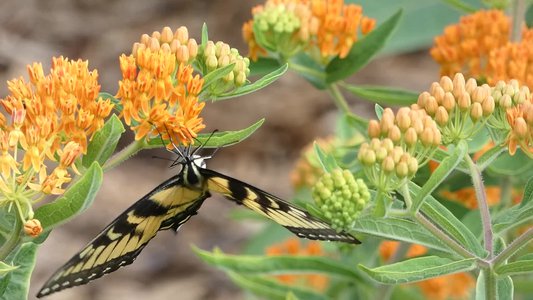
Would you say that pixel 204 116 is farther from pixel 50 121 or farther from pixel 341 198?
pixel 341 198

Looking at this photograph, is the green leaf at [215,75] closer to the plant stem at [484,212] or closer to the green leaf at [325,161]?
the green leaf at [325,161]

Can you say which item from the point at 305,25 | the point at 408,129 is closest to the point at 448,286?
the point at 305,25

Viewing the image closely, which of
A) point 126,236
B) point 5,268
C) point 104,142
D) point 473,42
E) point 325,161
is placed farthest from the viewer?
point 473,42

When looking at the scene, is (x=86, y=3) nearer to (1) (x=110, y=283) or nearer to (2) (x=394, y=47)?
(1) (x=110, y=283)

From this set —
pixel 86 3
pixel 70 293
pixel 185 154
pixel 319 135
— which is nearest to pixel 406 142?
pixel 185 154

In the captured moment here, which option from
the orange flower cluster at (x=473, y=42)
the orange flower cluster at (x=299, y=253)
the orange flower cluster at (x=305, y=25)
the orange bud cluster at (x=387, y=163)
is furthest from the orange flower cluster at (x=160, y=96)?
the orange flower cluster at (x=299, y=253)

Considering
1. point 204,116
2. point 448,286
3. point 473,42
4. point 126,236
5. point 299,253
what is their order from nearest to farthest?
point 126,236 < point 473,42 < point 299,253 < point 448,286 < point 204,116
